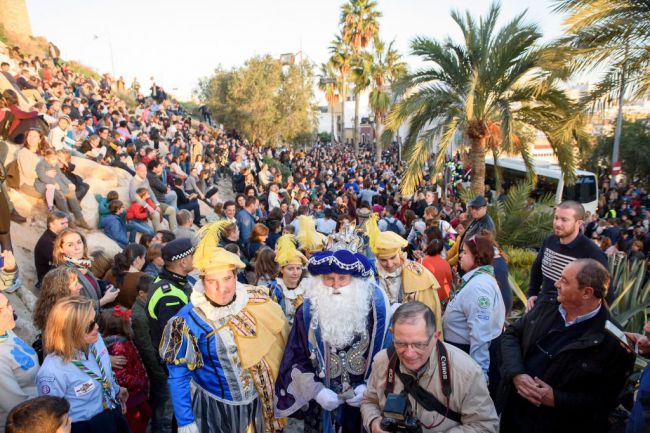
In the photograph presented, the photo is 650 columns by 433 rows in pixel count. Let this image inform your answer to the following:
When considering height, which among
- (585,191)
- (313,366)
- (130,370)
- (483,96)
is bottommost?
(585,191)

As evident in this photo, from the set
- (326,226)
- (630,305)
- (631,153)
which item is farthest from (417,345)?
(631,153)

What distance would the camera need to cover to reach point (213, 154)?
A: 68.2ft

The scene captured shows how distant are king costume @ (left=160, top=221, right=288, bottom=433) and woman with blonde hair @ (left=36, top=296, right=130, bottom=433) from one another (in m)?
0.50

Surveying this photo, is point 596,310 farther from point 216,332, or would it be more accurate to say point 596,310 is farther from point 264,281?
point 264,281

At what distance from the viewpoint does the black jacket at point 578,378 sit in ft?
9.11

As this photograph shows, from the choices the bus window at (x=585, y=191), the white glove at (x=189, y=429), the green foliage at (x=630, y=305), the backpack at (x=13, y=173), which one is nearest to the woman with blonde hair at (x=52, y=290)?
the white glove at (x=189, y=429)

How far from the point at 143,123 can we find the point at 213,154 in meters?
3.83

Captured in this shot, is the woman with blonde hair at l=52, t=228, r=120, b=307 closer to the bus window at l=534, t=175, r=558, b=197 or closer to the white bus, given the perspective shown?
the white bus

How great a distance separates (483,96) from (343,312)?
957cm

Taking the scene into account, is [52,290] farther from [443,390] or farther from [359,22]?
[359,22]

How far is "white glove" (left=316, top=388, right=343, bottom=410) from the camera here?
323 centimetres

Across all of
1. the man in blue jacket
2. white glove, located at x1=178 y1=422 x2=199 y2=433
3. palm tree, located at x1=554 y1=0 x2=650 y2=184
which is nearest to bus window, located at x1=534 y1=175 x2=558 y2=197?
palm tree, located at x1=554 y1=0 x2=650 y2=184

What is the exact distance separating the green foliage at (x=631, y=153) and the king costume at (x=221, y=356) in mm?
30086

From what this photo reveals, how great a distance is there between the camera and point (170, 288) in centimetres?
403
